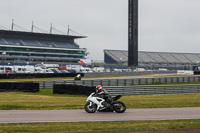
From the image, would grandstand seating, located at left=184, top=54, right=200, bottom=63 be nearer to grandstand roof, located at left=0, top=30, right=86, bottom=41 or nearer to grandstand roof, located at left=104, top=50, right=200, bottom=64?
grandstand roof, located at left=104, top=50, right=200, bottom=64

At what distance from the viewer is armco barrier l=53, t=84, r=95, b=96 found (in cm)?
2342

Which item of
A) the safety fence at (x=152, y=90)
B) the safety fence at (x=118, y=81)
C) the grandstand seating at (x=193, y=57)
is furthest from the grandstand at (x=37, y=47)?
the safety fence at (x=152, y=90)

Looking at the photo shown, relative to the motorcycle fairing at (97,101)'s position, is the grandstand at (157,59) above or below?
above

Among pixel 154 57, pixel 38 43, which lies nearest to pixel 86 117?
pixel 38 43

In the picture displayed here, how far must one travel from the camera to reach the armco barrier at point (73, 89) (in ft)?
76.8

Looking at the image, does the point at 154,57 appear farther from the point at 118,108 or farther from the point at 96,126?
the point at 96,126

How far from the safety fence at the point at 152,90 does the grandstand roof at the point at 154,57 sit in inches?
3230

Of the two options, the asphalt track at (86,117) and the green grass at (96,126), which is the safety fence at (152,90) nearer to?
the asphalt track at (86,117)

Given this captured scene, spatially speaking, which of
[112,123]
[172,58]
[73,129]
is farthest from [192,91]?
[172,58]

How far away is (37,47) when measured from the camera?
117750 mm

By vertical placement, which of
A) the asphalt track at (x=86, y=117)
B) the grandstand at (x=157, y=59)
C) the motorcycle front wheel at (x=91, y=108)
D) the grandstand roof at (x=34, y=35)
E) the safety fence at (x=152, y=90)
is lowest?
the asphalt track at (x=86, y=117)

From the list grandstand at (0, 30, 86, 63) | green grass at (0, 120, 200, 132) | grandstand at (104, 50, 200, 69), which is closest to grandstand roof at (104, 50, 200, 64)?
grandstand at (104, 50, 200, 69)

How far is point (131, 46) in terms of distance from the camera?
93.9 meters

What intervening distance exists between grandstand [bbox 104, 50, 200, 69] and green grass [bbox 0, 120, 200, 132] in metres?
96.0
